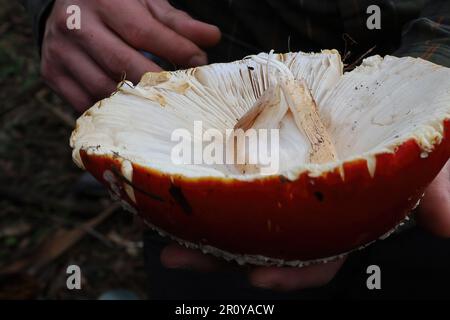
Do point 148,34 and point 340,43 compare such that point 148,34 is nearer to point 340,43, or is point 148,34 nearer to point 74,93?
point 74,93

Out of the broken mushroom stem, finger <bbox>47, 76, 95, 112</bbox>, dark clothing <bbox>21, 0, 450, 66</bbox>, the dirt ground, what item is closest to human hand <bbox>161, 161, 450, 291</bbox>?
the broken mushroom stem

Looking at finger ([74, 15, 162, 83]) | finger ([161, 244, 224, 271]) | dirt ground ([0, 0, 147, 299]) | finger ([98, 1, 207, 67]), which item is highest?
finger ([98, 1, 207, 67])

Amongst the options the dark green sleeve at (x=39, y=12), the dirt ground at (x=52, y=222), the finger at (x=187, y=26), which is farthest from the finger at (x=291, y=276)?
the dirt ground at (x=52, y=222)

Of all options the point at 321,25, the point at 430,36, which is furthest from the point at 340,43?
the point at 430,36

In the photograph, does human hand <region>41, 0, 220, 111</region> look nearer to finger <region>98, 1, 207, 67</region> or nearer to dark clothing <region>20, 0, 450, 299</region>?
finger <region>98, 1, 207, 67</region>
